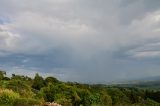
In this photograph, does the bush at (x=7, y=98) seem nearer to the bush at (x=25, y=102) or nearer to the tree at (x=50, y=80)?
the bush at (x=25, y=102)

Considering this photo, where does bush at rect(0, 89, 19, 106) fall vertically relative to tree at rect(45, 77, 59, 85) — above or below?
below

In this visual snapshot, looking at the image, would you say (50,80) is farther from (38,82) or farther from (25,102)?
(25,102)

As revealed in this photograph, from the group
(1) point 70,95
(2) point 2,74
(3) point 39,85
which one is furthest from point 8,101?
(3) point 39,85

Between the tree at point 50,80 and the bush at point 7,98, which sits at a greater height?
the tree at point 50,80

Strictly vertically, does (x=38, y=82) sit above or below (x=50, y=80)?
below

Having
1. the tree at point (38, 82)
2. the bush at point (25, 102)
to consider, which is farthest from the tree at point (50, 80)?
the bush at point (25, 102)

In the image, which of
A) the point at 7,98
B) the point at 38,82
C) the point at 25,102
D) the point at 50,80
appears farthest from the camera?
the point at 50,80

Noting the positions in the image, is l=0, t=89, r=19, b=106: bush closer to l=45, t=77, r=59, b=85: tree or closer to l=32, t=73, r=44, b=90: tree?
l=32, t=73, r=44, b=90: tree

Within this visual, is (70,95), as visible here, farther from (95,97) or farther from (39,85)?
(39,85)

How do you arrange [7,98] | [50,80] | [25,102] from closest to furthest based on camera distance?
1. [25,102]
2. [7,98]
3. [50,80]

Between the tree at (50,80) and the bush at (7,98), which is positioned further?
the tree at (50,80)

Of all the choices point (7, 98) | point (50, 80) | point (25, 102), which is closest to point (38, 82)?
point (50, 80)

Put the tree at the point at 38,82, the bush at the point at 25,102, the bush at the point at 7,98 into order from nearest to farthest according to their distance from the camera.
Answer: the bush at the point at 25,102 → the bush at the point at 7,98 → the tree at the point at 38,82

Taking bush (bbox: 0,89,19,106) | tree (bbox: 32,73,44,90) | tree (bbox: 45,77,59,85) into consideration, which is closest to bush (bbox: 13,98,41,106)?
bush (bbox: 0,89,19,106)
